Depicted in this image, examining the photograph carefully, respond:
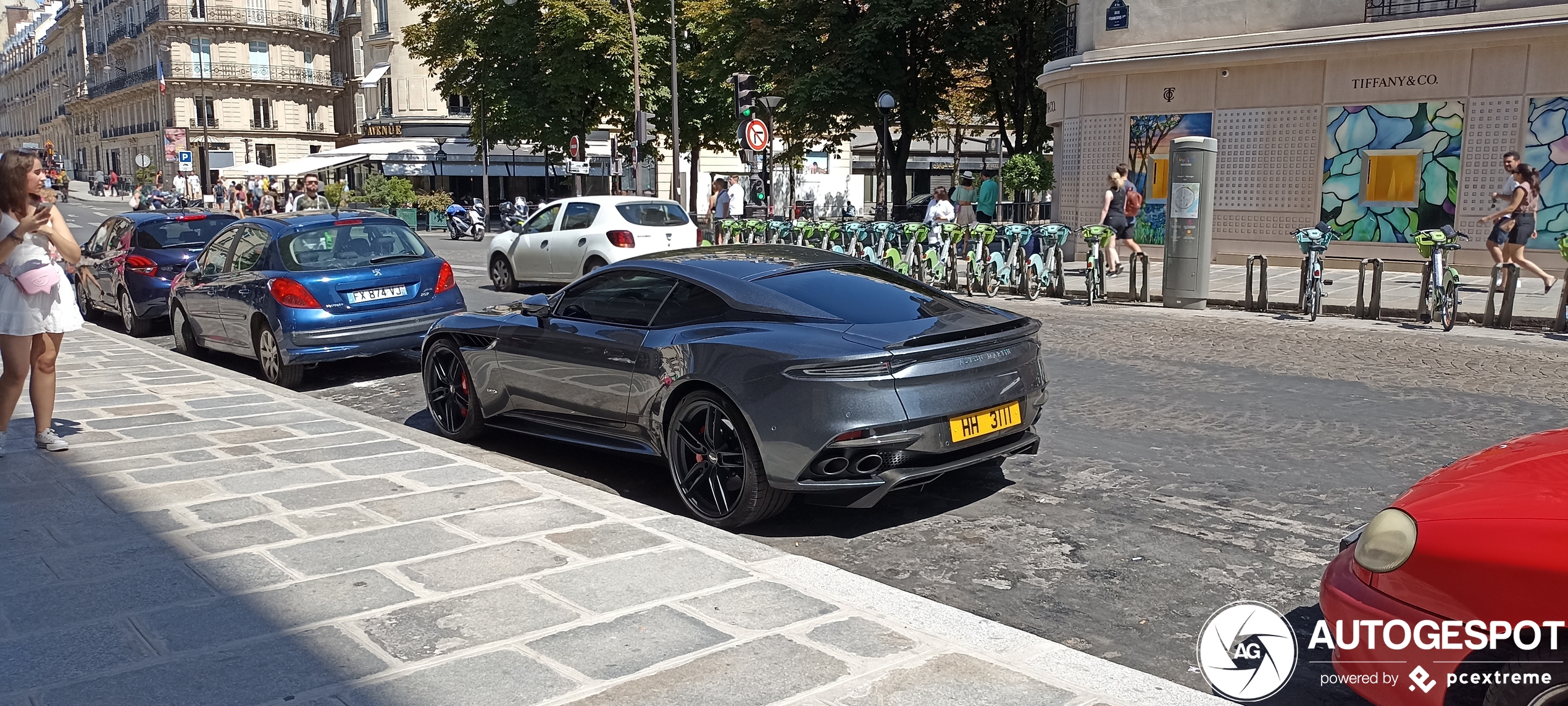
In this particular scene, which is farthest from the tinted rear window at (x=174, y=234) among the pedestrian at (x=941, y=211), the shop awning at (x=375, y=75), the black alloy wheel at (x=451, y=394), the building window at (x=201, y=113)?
the building window at (x=201, y=113)

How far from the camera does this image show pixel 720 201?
1033 inches

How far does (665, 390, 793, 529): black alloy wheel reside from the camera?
17.9 ft

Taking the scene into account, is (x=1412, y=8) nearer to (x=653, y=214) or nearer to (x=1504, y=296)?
(x=1504, y=296)

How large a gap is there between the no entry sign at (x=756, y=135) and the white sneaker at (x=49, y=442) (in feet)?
44.6

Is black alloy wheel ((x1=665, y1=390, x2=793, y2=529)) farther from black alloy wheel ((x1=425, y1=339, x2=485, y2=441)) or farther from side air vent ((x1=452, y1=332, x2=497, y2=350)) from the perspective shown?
black alloy wheel ((x1=425, y1=339, x2=485, y2=441))

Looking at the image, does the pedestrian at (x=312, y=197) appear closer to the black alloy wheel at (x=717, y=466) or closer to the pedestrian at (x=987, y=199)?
the pedestrian at (x=987, y=199)

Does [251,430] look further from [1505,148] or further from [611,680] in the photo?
[1505,148]

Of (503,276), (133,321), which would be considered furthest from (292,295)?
(503,276)

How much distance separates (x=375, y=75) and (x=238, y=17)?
19068mm

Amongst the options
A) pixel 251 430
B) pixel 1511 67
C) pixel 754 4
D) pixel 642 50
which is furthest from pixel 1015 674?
pixel 642 50

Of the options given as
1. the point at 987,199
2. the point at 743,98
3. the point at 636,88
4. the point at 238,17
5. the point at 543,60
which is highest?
the point at 238,17

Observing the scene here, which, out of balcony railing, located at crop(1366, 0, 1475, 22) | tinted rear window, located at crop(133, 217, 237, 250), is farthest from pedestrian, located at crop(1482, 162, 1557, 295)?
tinted rear window, located at crop(133, 217, 237, 250)

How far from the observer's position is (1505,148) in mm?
18875

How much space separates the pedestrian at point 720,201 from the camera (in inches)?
1027
